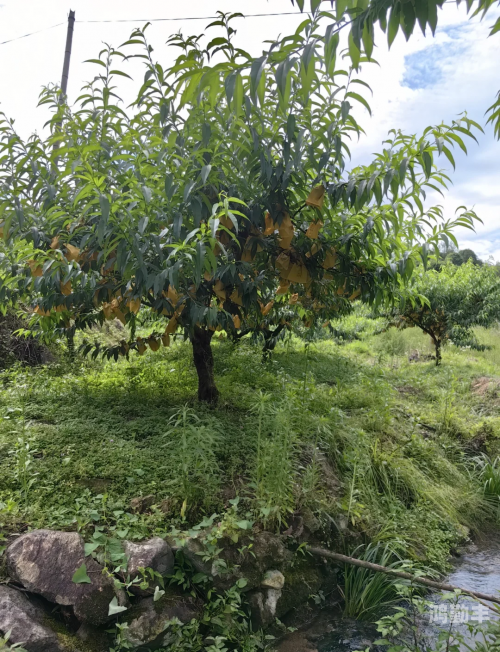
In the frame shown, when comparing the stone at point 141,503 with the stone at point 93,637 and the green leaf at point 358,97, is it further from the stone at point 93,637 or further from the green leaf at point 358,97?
the green leaf at point 358,97

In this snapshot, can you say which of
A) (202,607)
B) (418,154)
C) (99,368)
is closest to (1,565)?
(202,607)

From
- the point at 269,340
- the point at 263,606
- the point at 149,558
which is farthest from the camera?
the point at 269,340

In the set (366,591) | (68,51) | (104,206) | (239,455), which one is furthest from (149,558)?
(68,51)

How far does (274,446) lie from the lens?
2633 millimetres

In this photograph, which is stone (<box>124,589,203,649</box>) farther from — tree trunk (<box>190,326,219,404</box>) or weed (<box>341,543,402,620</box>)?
tree trunk (<box>190,326,219,404</box>)

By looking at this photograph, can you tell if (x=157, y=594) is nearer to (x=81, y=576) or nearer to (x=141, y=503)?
(x=81, y=576)

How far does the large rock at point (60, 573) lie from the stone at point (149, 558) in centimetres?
10

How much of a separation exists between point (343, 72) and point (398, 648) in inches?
94.9

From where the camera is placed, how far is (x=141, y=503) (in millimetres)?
2396

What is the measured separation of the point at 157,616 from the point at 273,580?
596mm

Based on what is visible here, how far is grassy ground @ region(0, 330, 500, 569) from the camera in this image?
2.41m

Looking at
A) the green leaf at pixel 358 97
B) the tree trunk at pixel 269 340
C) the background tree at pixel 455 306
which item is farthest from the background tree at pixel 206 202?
the background tree at pixel 455 306

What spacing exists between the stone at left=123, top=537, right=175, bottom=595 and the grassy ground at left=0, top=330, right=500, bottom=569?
0.28 feet

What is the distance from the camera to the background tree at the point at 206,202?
A: 199 centimetres
